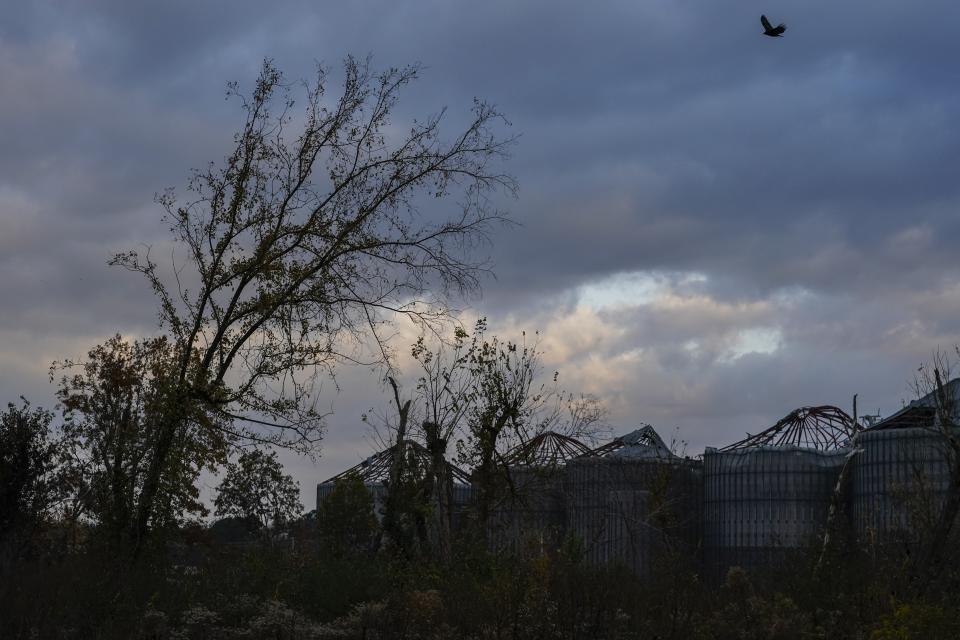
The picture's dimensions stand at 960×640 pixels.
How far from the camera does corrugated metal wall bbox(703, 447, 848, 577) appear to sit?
50344 mm

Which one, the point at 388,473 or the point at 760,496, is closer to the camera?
the point at 388,473

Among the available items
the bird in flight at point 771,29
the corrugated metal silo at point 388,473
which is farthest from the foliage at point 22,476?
the bird in flight at point 771,29

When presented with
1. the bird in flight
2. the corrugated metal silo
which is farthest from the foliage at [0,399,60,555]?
the bird in flight

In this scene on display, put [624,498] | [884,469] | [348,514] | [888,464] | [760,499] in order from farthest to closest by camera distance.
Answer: [624,498], [760,499], [348,514], [884,469], [888,464]

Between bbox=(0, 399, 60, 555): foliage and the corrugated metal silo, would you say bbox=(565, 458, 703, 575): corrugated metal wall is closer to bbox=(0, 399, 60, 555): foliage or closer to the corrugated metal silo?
the corrugated metal silo

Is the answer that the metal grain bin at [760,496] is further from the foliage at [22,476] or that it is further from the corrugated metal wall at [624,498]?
the foliage at [22,476]

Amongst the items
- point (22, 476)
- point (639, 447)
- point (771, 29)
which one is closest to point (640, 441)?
point (639, 447)

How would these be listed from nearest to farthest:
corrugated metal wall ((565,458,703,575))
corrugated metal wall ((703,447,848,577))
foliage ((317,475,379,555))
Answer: foliage ((317,475,379,555)) < corrugated metal wall ((703,447,848,577)) < corrugated metal wall ((565,458,703,575))

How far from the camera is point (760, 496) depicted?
51.2m

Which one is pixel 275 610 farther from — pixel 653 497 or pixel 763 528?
pixel 763 528

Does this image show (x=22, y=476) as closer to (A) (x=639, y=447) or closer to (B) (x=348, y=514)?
(B) (x=348, y=514)

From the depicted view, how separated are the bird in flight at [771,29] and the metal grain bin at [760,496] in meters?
37.6

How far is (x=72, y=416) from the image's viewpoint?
39.0 meters

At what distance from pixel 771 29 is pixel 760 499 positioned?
3945 cm
